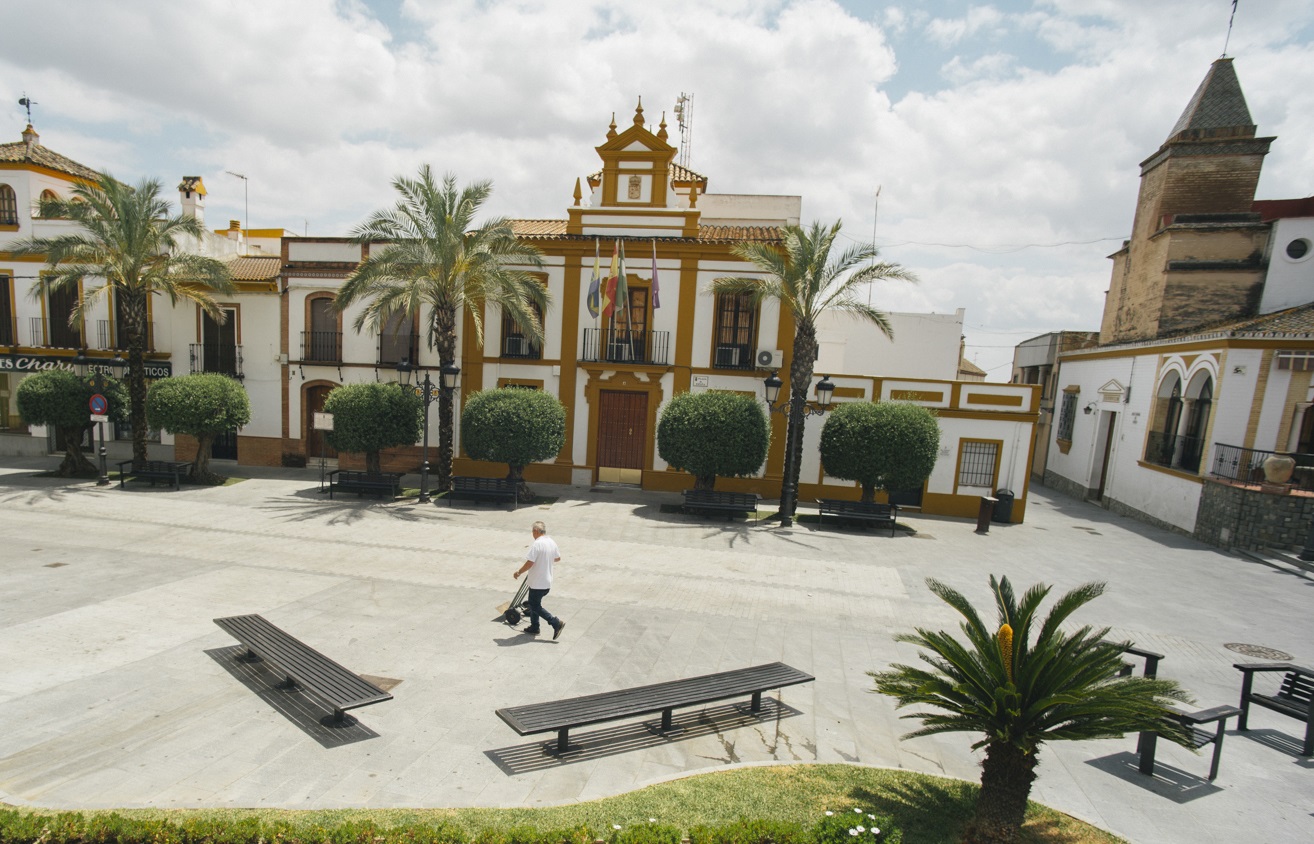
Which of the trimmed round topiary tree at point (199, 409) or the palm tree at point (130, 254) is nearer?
the palm tree at point (130, 254)

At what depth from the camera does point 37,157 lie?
22516mm

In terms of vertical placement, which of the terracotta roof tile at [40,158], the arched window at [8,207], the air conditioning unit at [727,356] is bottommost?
the air conditioning unit at [727,356]

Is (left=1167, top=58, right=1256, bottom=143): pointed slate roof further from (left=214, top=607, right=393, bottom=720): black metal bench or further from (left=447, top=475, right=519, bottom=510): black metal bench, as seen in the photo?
(left=214, top=607, right=393, bottom=720): black metal bench

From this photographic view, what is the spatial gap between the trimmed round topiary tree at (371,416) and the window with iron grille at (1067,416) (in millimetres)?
27114

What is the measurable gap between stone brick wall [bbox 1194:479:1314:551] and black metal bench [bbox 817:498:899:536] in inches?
343

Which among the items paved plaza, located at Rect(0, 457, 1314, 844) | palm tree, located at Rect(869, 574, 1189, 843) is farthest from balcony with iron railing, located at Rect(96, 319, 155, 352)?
palm tree, located at Rect(869, 574, 1189, 843)

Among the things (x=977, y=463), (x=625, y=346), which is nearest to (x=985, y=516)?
(x=977, y=463)

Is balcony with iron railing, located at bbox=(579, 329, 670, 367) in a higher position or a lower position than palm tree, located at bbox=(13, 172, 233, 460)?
lower

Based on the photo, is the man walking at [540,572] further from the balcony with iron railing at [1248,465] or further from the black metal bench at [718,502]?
the balcony with iron railing at [1248,465]

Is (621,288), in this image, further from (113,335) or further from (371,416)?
(113,335)

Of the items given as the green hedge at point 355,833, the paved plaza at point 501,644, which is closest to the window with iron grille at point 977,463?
the paved plaza at point 501,644

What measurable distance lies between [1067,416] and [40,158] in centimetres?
4216

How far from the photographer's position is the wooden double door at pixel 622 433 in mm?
21031

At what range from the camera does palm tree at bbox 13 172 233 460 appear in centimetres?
1736
